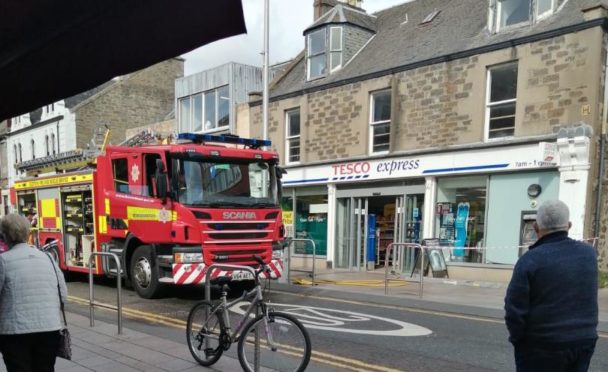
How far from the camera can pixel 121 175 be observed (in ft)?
32.7

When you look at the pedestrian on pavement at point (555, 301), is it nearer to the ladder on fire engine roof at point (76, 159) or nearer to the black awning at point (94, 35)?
the black awning at point (94, 35)

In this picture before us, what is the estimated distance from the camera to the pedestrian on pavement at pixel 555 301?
9.38 ft

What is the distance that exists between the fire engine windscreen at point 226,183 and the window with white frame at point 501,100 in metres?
6.50

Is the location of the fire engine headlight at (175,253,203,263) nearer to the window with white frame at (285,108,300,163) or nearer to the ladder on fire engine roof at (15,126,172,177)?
the ladder on fire engine roof at (15,126,172,177)

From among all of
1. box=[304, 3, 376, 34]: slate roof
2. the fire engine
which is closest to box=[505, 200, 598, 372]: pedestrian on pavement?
the fire engine

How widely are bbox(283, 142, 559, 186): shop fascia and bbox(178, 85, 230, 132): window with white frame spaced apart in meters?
5.76

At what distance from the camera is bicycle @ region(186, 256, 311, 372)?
4711mm

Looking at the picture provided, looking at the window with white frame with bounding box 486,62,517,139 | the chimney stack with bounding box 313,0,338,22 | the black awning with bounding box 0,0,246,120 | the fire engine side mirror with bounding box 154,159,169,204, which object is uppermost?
the chimney stack with bounding box 313,0,338,22

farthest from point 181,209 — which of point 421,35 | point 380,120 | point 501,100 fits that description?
point 421,35

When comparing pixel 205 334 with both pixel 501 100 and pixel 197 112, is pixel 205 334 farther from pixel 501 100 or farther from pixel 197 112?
pixel 197 112

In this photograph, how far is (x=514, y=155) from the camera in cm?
1185

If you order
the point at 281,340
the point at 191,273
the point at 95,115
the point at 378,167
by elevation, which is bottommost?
the point at 191,273

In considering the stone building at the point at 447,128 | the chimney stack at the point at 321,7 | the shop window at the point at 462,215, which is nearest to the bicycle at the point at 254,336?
the stone building at the point at 447,128

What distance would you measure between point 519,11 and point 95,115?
2572 centimetres
